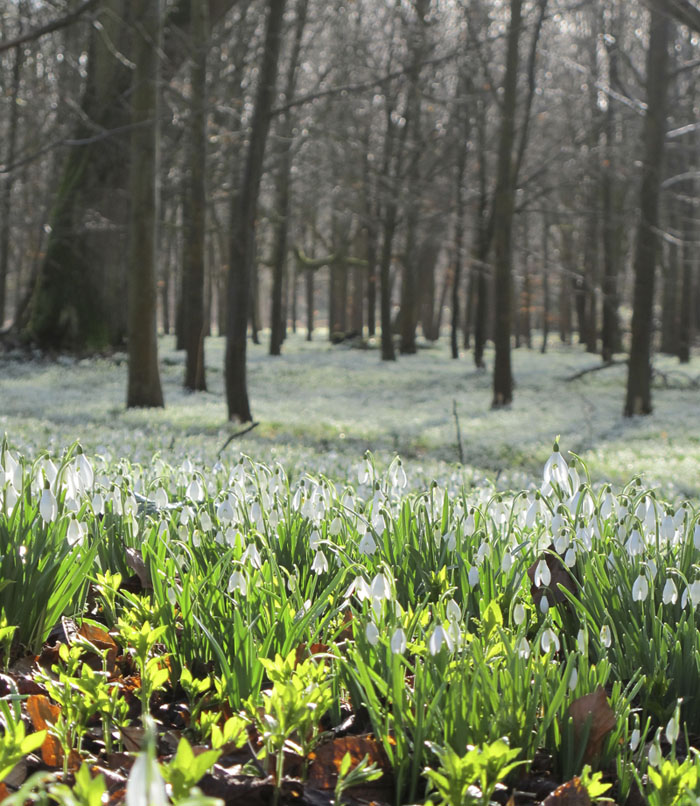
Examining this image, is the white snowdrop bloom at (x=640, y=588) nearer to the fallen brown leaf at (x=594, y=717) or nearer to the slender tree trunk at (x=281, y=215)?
the fallen brown leaf at (x=594, y=717)

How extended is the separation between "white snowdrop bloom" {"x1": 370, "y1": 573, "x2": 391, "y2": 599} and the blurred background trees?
5.93 metres

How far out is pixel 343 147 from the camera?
24484 millimetres

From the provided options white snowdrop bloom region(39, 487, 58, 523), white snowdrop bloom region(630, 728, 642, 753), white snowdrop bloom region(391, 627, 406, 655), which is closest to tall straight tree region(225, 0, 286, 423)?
white snowdrop bloom region(39, 487, 58, 523)

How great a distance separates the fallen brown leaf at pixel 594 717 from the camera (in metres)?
2.00

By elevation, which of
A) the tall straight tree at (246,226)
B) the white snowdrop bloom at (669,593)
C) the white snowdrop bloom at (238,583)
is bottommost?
the white snowdrop bloom at (669,593)

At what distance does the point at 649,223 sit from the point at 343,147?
1260cm

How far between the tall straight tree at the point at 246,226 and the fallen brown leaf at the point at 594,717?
928 centimetres

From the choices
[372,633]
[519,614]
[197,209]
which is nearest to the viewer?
[372,633]

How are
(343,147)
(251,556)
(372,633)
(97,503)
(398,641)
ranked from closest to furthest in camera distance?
(398,641)
(372,633)
(251,556)
(97,503)
(343,147)

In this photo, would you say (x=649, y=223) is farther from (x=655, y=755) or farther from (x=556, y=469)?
(x=655, y=755)

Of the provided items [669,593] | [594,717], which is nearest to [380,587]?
[594,717]

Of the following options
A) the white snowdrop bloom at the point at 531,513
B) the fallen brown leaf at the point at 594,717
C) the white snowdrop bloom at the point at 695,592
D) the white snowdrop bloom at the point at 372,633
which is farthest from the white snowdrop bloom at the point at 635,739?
the white snowdrop bloom at the point at 531,513

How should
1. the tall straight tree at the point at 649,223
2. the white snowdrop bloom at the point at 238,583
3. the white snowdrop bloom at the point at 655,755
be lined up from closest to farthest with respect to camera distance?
the white snowdrop bloom at the point at 655,755 < the white snowdrop bloom at the point at 238,583 < the tall straight tree at the point at 649,223

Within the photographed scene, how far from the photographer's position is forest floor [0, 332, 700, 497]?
7.84 m
